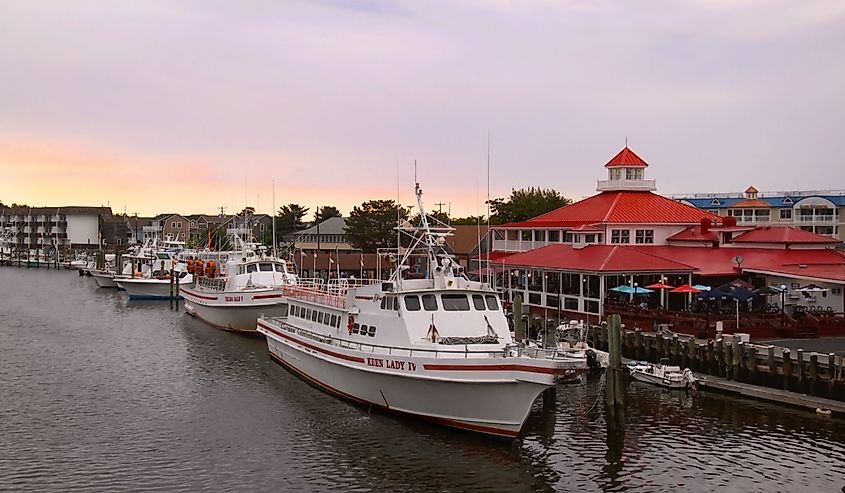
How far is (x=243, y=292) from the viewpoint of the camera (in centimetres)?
5025

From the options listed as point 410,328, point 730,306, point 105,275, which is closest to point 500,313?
point 410,328

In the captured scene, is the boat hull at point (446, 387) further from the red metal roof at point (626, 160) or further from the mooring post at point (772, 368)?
the red metal roof at point (626, 160)

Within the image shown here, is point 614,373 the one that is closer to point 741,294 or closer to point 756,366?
point 756,366

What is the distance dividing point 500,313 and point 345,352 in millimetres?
5652

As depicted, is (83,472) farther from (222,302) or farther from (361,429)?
(222,302)

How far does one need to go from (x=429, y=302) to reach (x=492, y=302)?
2282 mm

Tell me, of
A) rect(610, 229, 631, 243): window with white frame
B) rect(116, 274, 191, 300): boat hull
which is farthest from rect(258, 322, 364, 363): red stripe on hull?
rect(116, 274, 191, 300): boat hull

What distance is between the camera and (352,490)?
21.4 metres

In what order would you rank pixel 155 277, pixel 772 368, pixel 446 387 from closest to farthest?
pixel 446 387, pixel 772 368, pixel 155 277

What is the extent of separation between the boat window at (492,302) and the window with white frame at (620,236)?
23382 mm

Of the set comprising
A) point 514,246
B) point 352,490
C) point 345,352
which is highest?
point 514,246

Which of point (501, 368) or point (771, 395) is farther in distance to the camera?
point (771, 395)

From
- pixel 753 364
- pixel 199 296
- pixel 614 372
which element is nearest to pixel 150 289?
pixel 199 296

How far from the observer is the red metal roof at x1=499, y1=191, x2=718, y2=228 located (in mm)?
50938
